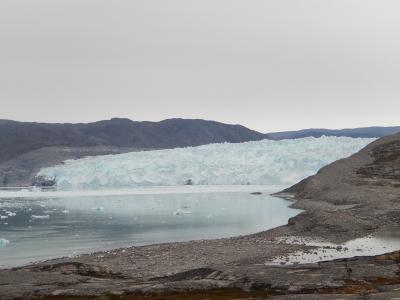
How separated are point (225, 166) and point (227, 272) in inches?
2502

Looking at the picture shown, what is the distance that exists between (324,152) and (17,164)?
213 feet

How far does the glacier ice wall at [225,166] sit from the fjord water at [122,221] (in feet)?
34.3

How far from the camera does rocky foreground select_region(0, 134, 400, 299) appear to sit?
15.9 metres

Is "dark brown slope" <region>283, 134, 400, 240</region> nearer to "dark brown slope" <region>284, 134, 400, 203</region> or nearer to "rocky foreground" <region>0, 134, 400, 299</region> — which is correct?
"dark brown slope" <region>284, 134, 400, 203</region>

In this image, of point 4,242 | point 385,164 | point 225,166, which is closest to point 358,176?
point 385,164

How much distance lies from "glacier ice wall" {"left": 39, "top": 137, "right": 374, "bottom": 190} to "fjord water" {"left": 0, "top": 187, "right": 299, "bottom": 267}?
1045cm

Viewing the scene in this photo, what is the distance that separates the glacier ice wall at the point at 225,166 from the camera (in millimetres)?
80062

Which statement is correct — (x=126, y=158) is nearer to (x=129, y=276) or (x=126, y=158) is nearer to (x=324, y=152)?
(x=324, y=152)

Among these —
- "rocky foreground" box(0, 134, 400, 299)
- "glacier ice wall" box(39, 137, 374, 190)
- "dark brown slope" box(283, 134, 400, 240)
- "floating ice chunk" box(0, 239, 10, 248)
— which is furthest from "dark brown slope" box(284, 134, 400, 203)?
"floating ice chunk" box(0, 239, 10, 248)

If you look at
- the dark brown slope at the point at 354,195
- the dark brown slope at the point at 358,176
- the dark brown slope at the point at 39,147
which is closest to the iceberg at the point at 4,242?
the dark brown slope at the point at 354,195

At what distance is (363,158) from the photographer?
6556 cm

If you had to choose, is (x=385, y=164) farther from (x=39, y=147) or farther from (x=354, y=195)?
(x=39, y=147)

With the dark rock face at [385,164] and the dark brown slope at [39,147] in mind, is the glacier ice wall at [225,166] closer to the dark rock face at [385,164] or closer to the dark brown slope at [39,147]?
the dark rock face at [385,164]

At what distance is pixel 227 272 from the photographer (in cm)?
1839
